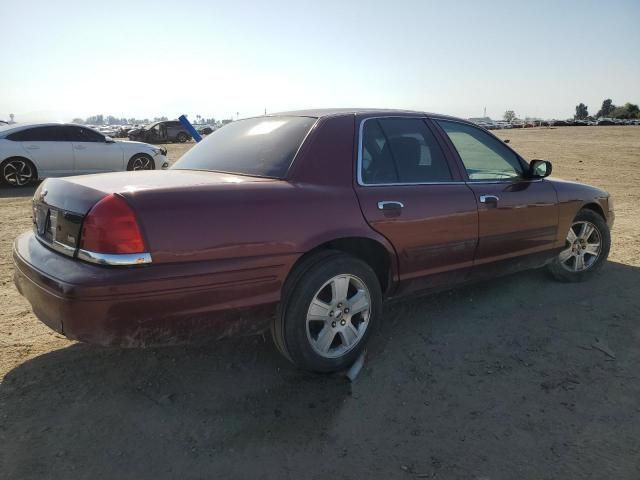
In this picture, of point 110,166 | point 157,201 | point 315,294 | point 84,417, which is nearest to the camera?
point 157,201

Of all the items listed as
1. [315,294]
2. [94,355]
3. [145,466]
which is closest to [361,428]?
[315,294]

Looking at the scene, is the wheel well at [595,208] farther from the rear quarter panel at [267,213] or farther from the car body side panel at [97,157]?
the car body side panel at [97,157]

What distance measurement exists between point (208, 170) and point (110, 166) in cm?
956

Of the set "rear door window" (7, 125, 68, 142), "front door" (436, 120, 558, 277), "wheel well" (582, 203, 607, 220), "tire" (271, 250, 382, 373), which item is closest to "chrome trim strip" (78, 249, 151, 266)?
"tire" (271, 250, 382, 373)

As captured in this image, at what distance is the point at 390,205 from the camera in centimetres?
334

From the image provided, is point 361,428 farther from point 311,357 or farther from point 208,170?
point 208,170

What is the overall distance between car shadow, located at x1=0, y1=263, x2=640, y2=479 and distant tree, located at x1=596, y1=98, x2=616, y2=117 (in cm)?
12492

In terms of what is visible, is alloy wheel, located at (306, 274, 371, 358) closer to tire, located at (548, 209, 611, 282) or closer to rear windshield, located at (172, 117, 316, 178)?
rear windshield, located at (172, 117, 316, 178)

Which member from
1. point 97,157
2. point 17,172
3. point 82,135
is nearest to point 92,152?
point 97,157

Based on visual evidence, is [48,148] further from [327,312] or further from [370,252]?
[327,312]

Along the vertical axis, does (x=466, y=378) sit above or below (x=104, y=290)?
below

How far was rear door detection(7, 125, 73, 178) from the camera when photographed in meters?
11.1

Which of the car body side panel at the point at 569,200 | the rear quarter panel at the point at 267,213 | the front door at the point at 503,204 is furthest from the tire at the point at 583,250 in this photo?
the rear quarter panel at the point at 267,213

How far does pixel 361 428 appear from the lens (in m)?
2.70
